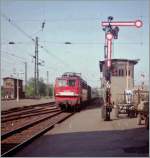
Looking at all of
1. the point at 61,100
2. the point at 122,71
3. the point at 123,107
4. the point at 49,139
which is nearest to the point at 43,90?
the point at 122,71

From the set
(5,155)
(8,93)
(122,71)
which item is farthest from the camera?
(8,93)

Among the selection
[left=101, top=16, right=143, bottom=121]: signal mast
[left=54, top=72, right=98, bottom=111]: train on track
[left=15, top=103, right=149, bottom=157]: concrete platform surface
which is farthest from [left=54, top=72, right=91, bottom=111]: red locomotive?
[left=15, top=103, right=149, bottom=157]: concrete platform surface

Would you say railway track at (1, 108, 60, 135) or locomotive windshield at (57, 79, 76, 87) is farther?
locomotive windshield at (57, 79, 76, 87)

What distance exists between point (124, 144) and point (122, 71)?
4984cm

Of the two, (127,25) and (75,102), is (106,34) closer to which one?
(127,25)

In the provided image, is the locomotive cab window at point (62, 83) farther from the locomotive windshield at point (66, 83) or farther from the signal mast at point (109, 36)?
the signal mast at point (109, 36)

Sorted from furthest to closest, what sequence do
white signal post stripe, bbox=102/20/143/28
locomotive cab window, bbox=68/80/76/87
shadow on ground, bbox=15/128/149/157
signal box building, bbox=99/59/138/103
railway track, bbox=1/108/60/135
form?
1. signal box building, bbox=99/59/138/103
2. locomotive cab window, bbox=68/80/76/87
3. white signal post stripe, bbox=102/20/143/28
4. railway track, bbox=1/108/60/135
5. shadow on ground, bbox=15/128/149/157

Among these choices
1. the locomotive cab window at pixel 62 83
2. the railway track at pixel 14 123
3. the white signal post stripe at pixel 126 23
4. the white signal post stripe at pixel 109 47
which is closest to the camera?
the railway track at pixel 14 123

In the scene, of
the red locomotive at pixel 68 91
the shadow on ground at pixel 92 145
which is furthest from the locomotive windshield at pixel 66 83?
the shadow on ground at pixel 92 145

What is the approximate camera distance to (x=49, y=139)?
13.9 meters

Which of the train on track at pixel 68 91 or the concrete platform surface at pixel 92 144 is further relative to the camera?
the train on track at pixel 68 91

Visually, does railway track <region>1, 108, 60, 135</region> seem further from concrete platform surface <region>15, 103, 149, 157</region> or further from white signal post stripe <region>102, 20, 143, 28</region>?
white signal post stripe <region>102, 20, 143, 28</region>

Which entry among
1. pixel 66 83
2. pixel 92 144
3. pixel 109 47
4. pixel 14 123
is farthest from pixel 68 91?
pixel 92 144

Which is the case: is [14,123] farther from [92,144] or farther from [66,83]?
[66,83]
